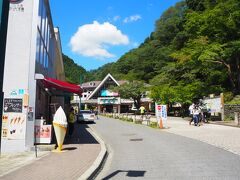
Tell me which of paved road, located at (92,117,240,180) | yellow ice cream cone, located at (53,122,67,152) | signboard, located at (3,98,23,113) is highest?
signboard, located at (3,98,23,113)

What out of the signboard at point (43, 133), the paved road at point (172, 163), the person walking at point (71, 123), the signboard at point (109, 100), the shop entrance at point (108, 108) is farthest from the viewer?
the shop entrance at point (108, 108)

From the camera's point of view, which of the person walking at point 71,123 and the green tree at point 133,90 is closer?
the person walking at point 71,123

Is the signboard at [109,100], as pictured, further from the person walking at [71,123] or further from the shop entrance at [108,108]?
the person walking at [71,123]

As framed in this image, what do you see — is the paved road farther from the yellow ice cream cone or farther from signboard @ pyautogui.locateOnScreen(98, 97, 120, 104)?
signboard @ pyautogui.locateOnScreen(98, 97, 120, 104)

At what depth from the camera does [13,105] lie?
38.8 feet

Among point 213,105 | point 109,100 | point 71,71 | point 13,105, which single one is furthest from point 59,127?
point 71,71

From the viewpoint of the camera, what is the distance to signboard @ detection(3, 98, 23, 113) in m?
11.8

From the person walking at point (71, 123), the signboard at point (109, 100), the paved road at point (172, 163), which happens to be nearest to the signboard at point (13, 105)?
the paved road at point (172, 163)

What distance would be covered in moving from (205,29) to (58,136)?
29.0 meters

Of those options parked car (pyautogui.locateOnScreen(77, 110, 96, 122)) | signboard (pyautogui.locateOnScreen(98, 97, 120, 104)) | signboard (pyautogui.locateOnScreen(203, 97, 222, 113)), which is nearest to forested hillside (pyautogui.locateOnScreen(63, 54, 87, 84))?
signboard (pyautogui.locateOnScreen(98, 97, 120, 104))

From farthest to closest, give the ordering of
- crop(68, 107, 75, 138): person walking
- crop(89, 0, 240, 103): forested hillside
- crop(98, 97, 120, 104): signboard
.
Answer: crop(98, 97, 120, 104): signboard < crop(89, 0, 240, 103): forested hillside < crop(68, 107, 75, 138): person walking

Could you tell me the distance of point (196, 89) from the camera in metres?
39.4

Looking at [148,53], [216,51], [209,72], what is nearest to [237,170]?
[216,51]

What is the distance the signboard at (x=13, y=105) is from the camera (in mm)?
11805
